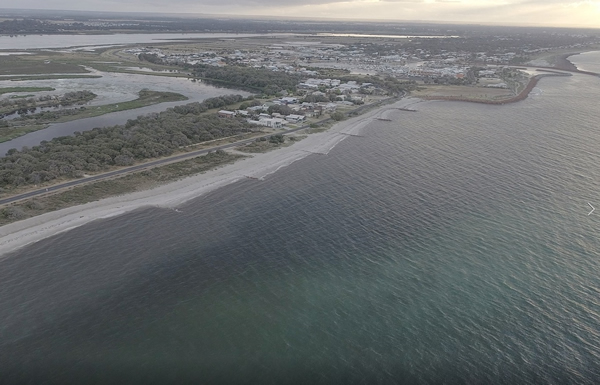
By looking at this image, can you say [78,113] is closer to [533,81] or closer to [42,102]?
[42,102]

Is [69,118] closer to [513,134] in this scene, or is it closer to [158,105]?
[158,105]

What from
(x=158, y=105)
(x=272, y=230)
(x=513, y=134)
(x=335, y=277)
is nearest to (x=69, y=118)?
(x=158, y=105)

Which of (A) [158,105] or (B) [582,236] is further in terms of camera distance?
(A) [158,105]

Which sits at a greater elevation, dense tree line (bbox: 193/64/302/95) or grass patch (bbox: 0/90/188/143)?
dense tree line (bbox: 193/64/302/95)

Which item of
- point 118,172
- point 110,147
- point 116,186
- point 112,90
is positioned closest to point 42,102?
point 112,90

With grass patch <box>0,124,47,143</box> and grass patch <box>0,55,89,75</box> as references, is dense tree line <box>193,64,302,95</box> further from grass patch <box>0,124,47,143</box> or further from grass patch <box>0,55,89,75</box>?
grass patch <box>0,124,47,143</box>

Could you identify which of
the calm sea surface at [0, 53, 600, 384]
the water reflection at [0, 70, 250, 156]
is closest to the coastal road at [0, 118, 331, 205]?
the calm sea surface at [0, 53, 600, 384]

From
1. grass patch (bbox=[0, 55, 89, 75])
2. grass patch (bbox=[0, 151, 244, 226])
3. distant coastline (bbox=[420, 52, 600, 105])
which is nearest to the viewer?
grass patch (bbox=[0, 151, 244, 226])
